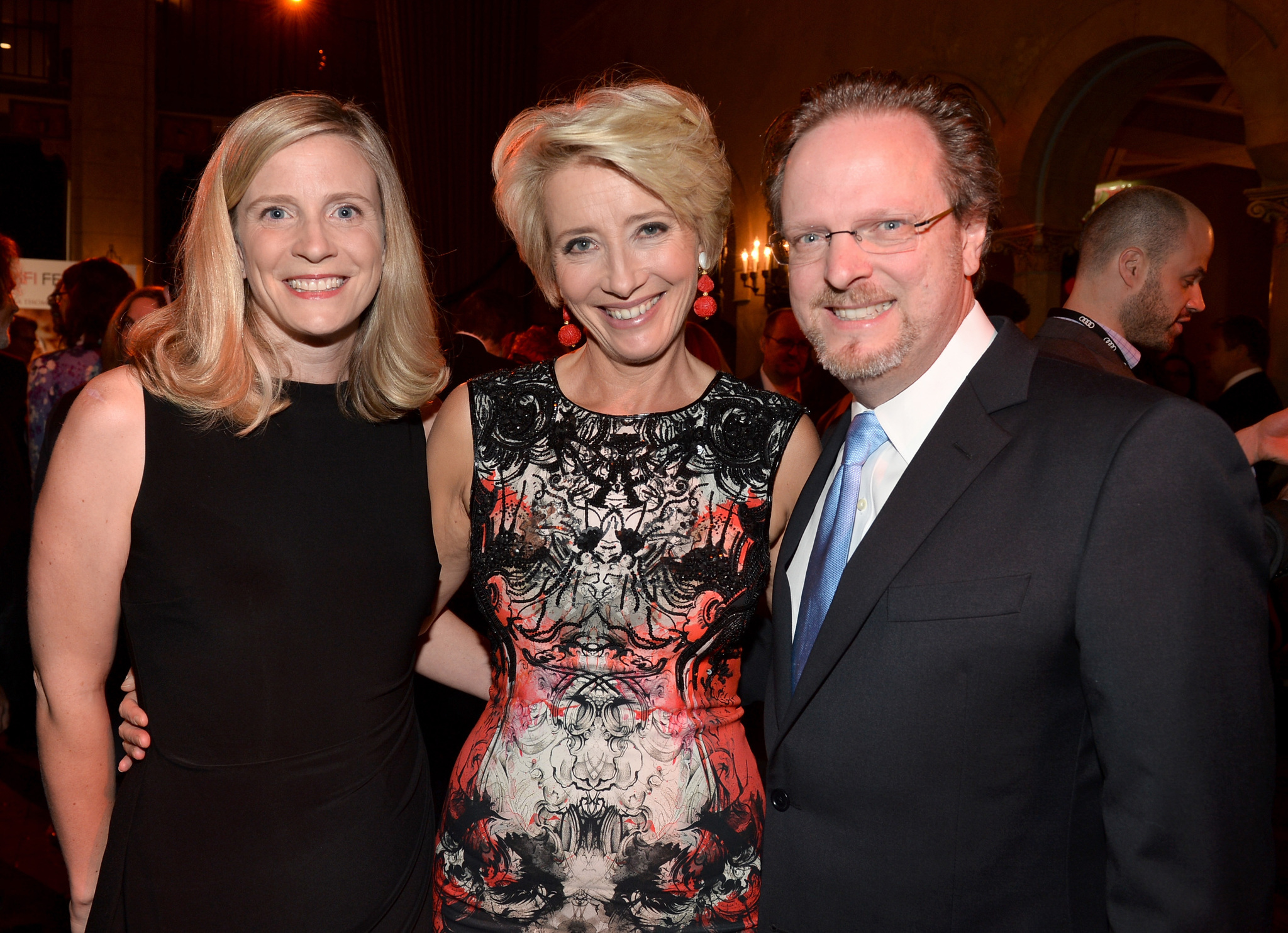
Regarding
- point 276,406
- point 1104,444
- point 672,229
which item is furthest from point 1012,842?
point 276,406

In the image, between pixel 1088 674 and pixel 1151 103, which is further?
pixel 1151 103

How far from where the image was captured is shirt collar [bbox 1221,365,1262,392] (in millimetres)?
5008

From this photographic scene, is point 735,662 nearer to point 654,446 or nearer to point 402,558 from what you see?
point 654,446

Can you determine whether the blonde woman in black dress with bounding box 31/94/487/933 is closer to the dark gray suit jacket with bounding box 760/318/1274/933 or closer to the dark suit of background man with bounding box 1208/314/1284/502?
the dark gray suit jacket with bounding box 760/318/1274/933

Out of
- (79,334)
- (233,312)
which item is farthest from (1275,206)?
(79,334)

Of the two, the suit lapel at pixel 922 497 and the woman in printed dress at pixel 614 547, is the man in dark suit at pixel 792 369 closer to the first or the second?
the woman in printed dress at pixel 614 547

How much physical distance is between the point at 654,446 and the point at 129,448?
33.4 inches

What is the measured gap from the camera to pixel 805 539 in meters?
1.47

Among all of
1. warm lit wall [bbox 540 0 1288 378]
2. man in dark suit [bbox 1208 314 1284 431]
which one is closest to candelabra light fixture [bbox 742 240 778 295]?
warm lit wall [bbox 540 0 1288 378]

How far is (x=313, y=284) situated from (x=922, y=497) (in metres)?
1.01

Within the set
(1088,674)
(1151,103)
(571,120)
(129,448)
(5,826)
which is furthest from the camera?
(1151,103)

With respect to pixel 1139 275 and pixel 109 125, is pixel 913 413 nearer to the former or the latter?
pixel 1139 275

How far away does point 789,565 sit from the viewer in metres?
1.46

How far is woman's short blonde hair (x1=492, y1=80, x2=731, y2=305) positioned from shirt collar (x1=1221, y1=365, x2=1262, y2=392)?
14.1 ft
